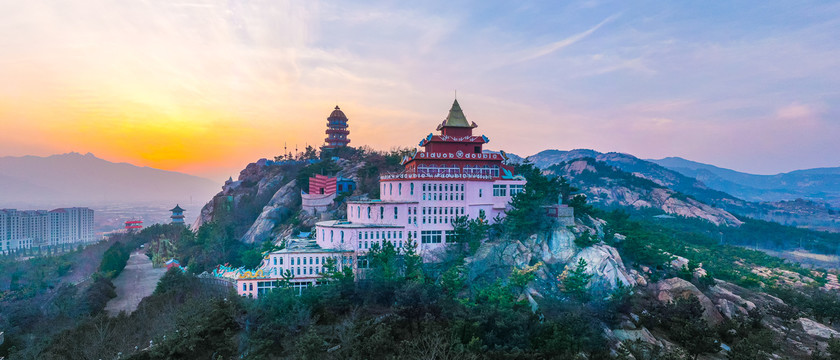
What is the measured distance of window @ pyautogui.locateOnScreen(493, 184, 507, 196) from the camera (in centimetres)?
4225

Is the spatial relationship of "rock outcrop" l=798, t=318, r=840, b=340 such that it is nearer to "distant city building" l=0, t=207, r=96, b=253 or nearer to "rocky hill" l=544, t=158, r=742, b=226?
"rocky hill" l=544, t=158, r=742, b=226

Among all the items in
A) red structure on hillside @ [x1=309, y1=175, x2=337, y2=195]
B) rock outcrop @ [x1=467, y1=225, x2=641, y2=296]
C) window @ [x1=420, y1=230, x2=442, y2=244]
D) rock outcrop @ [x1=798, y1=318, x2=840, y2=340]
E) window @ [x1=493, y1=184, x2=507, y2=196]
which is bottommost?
rock outcrop @ [x1=798, y1=318, x2=840, y2=340]

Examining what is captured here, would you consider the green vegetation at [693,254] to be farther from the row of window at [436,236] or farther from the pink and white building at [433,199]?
the row of window at [436,236]

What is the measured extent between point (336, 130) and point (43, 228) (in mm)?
91650

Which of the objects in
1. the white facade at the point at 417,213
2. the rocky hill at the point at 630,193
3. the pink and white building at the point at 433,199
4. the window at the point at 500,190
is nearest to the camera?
the white facade at the point at 417,213

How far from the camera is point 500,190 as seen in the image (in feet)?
139

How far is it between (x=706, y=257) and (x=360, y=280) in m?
45.9

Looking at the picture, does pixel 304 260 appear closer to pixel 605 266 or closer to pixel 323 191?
pixel 323 191

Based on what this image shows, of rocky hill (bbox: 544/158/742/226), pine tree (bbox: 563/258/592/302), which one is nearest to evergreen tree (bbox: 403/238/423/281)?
pine tree (bbox: 563/258/592/302)

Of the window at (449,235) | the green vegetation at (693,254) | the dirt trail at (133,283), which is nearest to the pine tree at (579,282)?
the green vegetation at (693,254)

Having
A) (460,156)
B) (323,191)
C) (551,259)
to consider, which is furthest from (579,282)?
(323,191)

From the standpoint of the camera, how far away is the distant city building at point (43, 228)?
10105 centimetres

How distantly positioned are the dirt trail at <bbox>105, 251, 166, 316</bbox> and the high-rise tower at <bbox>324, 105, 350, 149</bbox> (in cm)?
3303

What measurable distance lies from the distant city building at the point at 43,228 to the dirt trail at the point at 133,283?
64455mm
